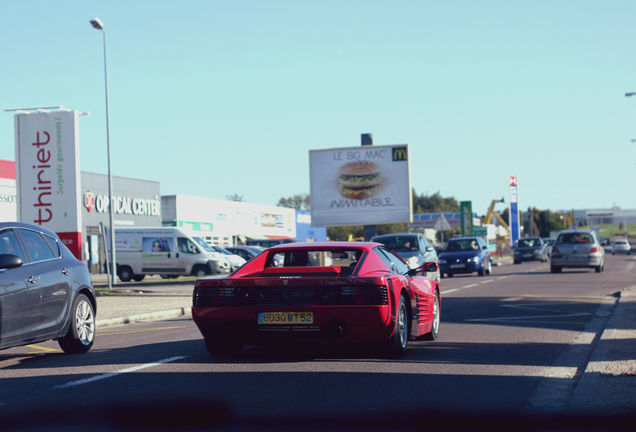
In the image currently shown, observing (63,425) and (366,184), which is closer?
(63,425)

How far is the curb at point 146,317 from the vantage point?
14438mm

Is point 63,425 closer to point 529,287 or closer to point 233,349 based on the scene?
point 233,349

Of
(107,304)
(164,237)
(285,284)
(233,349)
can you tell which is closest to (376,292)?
(285,284)

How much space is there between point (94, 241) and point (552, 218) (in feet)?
471

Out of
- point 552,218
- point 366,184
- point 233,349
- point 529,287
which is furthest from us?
point 552,218

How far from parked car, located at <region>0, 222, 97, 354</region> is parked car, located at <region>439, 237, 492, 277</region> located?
861 inches

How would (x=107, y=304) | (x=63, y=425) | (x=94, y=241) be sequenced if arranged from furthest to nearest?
1. (x=94, y=241)
2. (x=107, y=304)
3. (x=63, y=425)

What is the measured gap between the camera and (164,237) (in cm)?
3300

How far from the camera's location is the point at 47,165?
21984 mm

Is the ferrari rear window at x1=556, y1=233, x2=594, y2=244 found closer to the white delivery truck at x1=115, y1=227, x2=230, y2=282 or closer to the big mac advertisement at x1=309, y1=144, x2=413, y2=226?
the big mac advertisement at x1=309, y1=144, x2=413, y2=226

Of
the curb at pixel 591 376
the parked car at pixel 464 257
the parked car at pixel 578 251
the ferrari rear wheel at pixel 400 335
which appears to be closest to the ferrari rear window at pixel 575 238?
the parked car at pixel 578 251

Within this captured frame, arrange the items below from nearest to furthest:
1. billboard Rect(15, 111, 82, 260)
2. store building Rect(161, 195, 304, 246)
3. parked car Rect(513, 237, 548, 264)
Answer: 1. billboard Rect(15, 111, 82, 260)
2. parked car Rect(513, 237, 548, 264)
3. store building Rect(161, 195, 304, 246)

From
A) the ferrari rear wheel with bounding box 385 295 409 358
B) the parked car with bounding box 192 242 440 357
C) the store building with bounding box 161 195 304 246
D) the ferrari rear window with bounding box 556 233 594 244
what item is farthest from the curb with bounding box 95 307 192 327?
the store building with bounding box 161 195 304 246

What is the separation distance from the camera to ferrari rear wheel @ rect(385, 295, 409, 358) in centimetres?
806
